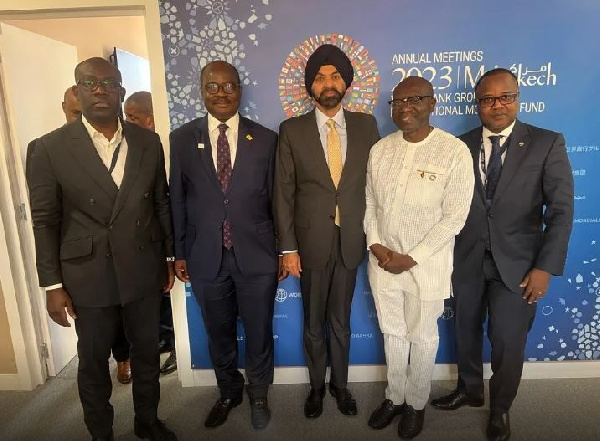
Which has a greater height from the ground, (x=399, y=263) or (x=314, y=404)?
(x=399, y=263)

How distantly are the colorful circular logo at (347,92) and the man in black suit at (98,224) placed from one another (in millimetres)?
818

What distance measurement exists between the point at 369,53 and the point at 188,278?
1606 mm

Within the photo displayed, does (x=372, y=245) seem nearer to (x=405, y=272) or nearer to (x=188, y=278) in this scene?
(x=405, y=272)

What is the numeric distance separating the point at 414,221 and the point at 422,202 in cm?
10

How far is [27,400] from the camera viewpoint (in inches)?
111

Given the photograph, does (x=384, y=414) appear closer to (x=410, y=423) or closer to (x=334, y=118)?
(x=410, y=423)

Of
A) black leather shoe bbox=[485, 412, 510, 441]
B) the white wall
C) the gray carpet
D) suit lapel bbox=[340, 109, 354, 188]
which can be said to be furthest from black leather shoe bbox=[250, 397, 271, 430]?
the white wall

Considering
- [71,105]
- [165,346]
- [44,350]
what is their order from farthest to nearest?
[165,346]
[44,350]
[71,105]

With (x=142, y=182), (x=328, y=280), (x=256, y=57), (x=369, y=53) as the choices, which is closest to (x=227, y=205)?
(x=142, y=182)

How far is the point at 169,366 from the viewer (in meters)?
3.16

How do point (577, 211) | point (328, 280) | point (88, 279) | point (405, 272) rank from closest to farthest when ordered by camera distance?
point (88, 279) < point (405, 272) < point (328, 280) < point (577, 211)

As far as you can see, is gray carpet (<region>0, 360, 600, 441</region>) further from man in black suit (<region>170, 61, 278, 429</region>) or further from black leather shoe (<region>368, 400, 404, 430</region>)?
man in black suit (<region>170, 61, 278, 429</region>)

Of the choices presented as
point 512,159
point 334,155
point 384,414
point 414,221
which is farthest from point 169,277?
point 512,159

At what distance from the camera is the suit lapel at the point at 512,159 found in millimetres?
2162
